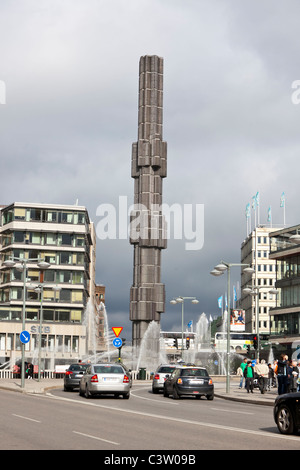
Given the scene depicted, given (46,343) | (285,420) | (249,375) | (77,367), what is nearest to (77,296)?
(46,343)

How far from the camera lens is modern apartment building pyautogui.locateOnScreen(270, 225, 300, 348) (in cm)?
8131

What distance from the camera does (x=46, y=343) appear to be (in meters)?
94.6

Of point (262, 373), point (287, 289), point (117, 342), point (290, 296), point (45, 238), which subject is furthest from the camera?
point (45, 238)

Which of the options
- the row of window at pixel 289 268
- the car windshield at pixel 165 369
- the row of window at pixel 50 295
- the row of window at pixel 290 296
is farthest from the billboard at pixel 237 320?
the car windshield at pixel 165 369

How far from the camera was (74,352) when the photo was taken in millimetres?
95250

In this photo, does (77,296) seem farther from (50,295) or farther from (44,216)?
(44,216)

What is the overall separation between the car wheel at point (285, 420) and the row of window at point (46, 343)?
79274mm

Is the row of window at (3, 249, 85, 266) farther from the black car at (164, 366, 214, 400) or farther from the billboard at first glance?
the black car at (164, 366, 214, 400)

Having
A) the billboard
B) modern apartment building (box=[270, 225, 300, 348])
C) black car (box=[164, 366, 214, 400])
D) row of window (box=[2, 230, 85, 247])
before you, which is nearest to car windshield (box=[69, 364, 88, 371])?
black car (box=[164, 366, 214, 400])

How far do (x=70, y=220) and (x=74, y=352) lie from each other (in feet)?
59.4

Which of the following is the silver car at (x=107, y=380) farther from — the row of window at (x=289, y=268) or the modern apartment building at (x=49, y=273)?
the modern apartment building at (x=49, y=273)

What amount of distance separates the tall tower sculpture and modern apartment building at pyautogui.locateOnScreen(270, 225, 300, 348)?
1590 centimetres

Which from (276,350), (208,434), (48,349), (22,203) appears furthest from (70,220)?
(208,434)

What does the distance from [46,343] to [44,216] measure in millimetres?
17438
